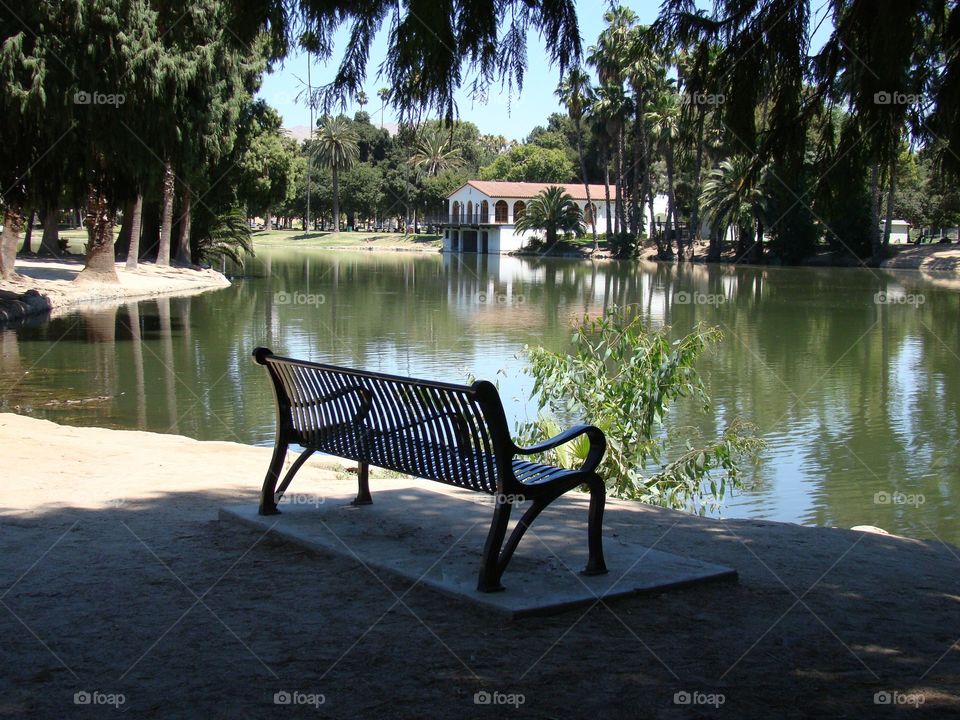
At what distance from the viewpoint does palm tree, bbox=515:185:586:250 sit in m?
84.2

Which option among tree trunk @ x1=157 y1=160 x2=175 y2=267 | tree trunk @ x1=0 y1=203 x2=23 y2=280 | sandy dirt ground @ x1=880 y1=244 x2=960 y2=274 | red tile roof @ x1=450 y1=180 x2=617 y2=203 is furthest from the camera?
red tile roof @ x1=450 y1=180 x2=617 y2=203

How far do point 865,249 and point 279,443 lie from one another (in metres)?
62.1

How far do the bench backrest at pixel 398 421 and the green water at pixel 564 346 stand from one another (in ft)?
8.19

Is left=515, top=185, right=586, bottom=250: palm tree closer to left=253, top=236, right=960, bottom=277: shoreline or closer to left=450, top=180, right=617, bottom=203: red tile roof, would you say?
left=253, top=236, right=960, bottom=277: shoreline

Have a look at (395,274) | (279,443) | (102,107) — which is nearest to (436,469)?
(279,443)

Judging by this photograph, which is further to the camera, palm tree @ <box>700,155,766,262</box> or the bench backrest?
palm tree @ <box>700,155,766,262</box>

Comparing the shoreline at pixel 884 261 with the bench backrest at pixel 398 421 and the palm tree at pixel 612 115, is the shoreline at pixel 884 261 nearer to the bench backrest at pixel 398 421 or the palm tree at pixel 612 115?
the palm tree at pixel 612 115

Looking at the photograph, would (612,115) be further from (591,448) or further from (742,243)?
(591,448)

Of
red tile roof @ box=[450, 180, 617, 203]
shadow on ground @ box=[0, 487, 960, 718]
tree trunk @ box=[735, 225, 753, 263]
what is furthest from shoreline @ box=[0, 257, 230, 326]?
red tile roof @ box=[450, 180, 617, 203]

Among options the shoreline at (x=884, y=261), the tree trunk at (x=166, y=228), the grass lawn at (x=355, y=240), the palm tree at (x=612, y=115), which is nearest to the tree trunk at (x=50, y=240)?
the tree trunk at (x=166, y=228)

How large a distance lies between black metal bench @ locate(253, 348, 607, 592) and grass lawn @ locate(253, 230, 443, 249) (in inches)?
3643

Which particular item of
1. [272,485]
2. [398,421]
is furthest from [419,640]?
[272,485]

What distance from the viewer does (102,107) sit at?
1809 cm

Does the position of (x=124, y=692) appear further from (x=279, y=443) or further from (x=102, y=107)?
(x=102, y=107)
